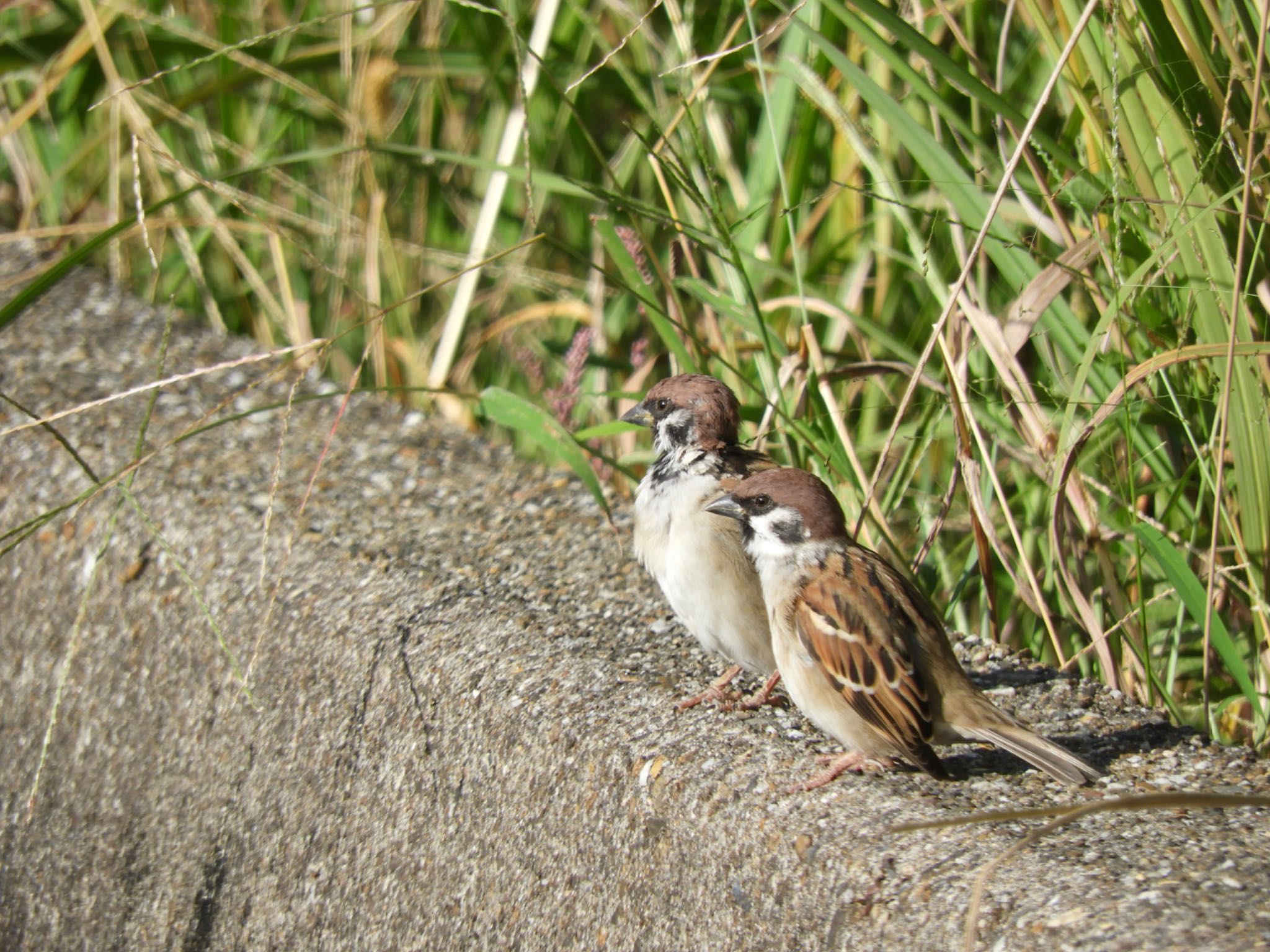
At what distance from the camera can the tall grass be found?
7.61 ft

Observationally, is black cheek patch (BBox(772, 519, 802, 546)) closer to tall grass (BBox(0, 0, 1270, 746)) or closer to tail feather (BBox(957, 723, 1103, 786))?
tall grass (BBox(0, 0, 1270, 746))

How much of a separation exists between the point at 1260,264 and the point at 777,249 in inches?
55.1

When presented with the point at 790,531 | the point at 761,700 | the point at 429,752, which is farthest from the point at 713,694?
the point at 429,752

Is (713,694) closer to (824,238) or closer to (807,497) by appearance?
(807,497)

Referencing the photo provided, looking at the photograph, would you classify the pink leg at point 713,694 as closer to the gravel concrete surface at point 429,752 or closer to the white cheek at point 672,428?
→ the gravel concrete surface at point 429,752

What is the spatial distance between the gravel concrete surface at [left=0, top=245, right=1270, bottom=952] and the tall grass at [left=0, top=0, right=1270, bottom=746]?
1.06ft

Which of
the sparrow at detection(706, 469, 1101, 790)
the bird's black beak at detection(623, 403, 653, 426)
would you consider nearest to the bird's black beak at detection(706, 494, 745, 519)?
the sparrow at detection(706, 469, 1101, 790)

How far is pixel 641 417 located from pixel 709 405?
22cm

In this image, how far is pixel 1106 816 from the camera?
2.02 meters

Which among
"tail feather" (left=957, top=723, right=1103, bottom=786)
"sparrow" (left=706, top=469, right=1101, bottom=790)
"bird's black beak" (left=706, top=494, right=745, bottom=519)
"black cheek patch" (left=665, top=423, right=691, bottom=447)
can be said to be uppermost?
"black cheek patch" (left=665, top=423, right=691, bottom=447)

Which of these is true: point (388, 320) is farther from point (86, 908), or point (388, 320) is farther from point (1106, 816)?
point (1106, 816)

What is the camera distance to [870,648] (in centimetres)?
228

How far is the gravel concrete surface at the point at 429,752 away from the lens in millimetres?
1896

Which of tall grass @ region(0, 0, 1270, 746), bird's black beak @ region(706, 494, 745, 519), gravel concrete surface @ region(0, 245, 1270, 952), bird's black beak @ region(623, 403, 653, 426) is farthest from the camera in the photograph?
bird's black beak @ region(623, 403, 653, 426)
